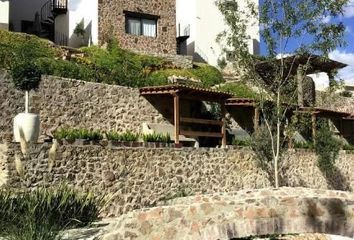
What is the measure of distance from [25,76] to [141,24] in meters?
16.2

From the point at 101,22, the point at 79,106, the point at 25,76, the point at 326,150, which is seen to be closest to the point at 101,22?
the point at 101,22

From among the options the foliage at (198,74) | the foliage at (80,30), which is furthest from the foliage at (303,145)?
the foliage at (80,30)

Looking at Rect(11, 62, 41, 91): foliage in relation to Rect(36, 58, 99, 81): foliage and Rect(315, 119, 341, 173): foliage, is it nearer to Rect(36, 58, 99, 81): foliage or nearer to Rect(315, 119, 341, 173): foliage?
Rect(36, 58, 99, 81): foliage

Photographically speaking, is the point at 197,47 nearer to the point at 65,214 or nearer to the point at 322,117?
the point at 322,117

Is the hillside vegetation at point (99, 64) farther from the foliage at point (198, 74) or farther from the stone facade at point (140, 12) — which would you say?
the stone facade at point (140, 12)

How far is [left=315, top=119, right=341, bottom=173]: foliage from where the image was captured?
2803cm

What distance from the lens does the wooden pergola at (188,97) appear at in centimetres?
2188

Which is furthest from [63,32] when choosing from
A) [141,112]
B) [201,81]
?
[141,112]

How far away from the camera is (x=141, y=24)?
3484cm

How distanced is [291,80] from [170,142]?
582 cm

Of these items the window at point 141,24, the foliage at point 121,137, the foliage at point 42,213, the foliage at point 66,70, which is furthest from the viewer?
the window at point 141,24

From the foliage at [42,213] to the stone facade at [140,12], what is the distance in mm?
19078

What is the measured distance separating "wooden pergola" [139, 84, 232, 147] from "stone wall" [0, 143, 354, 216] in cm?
109

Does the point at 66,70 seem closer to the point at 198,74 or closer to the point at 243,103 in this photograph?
the point at 243,103
